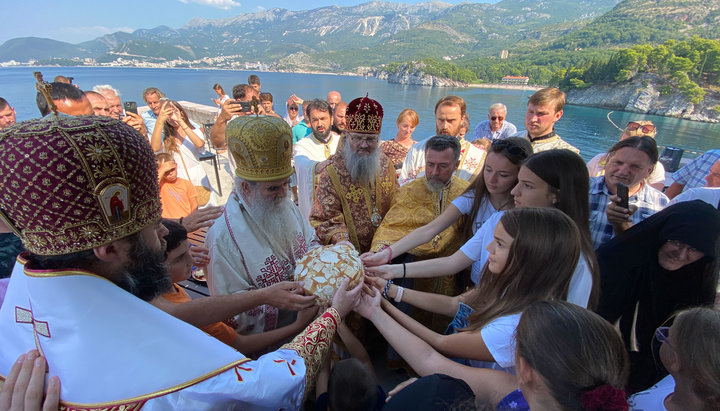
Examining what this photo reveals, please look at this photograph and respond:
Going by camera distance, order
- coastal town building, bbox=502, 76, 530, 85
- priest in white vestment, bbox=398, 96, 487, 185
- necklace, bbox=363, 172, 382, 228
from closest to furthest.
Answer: necklace, bbox=363, 172, 382, 228
priest in white vestment, bbox=398, 96, 487, 185
coastal town building, bbox=502, 76, 530, 85

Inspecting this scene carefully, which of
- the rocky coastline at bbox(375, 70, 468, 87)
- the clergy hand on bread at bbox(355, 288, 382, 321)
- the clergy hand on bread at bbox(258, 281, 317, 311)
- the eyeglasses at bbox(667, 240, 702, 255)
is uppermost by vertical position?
the rocky coastline at bbox(375, 70, 468, 87)

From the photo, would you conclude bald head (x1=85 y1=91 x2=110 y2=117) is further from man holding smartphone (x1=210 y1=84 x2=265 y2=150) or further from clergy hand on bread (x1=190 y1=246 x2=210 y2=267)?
clergy hand on bread (x1=190 y1=246 x2=210 y2=267)

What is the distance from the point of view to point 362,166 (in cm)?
343

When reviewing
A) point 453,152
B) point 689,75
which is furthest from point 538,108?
point 689,75

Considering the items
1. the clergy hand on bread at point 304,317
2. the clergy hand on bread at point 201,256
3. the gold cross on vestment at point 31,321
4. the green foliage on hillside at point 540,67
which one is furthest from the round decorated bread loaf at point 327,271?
the green foliage on hillside at point 540,67

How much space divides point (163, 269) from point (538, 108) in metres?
4.88

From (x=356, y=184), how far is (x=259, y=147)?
1410mm

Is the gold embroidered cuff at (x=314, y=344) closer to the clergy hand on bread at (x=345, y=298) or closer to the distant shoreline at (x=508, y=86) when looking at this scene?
the clergy hand on bread at (x=345, y=298)

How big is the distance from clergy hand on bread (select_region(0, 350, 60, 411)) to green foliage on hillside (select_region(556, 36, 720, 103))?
6253 centimetres

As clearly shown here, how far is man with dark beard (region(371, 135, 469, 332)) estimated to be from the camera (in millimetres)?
3246

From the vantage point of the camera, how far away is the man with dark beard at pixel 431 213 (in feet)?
10.6

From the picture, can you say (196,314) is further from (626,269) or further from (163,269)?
(626,269)

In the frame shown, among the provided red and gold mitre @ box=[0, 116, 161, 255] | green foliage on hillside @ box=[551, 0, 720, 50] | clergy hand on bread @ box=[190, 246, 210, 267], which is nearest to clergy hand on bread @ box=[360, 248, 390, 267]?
clergy hand on bread @ box=[190, 246, 210, 267]

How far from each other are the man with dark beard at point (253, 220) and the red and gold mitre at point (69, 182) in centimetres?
108
